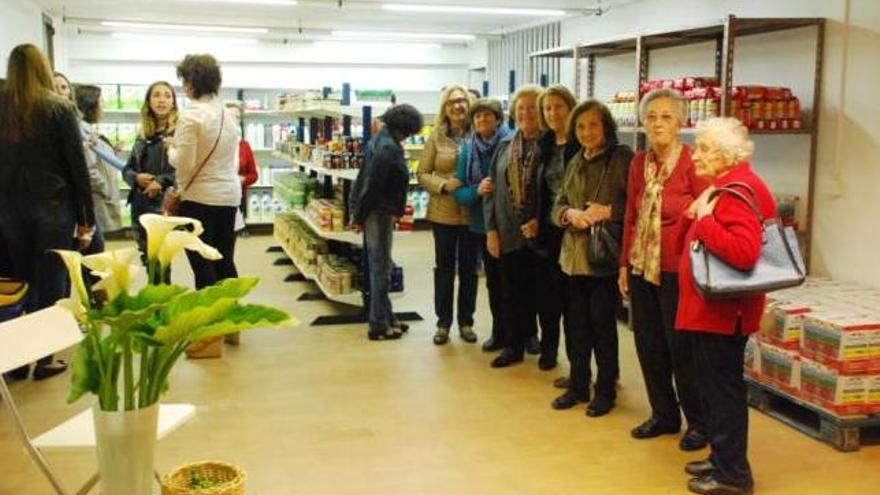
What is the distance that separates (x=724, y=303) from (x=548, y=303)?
1850mm

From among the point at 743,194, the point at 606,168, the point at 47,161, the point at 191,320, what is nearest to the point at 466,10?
the point at 606,168

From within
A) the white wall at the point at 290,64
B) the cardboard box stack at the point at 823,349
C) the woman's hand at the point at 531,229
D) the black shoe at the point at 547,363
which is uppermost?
the white wall at the point at 290,64

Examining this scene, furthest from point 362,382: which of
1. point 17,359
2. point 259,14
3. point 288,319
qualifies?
point 259,14

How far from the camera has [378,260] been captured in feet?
18.4

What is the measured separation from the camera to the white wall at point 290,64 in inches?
435

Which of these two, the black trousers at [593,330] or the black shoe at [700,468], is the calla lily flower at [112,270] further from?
the black trousers at [593,330]

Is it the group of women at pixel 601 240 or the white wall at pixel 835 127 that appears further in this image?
the white wall at pixel 835 127

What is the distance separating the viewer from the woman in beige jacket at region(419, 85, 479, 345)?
17.6 feet

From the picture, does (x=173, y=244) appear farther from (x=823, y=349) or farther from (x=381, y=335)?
(x=381, y=335)

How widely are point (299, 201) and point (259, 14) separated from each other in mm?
2760

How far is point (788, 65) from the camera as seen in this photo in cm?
524

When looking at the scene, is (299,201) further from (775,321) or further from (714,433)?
(714,433)

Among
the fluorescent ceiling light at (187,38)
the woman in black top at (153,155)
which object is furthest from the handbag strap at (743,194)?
the fluorescent ceiling light at (187,38)

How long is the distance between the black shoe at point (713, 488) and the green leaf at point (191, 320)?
89.6 inches
